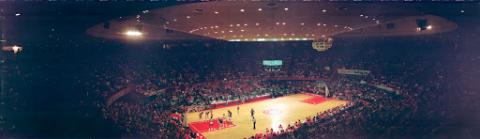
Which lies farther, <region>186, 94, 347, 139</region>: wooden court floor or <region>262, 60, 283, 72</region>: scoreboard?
<region>262, 60, 283, 72</region>: scoreboard

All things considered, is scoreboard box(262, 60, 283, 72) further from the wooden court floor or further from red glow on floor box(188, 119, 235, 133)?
red glow on floor box(188, 119, 235, 133)

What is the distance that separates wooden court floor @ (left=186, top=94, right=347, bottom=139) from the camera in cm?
1936

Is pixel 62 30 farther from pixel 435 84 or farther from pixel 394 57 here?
pixel 394 57

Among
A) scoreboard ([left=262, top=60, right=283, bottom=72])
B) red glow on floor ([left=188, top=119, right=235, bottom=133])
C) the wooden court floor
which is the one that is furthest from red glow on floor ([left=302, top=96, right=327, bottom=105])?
red glow on floor ([left=188, top=119, right=235, bottom=133])

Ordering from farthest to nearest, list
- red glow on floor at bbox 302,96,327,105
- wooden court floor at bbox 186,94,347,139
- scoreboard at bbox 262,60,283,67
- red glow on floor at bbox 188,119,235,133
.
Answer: scoreboard at bbox 262,60,283,67 < red glow on floor at bbox 302,96,327,105 < red glow on floor at bbox 188,119,235,133 < wooden court floor at bbox 186,94,347,139

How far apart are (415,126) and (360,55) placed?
2422cm

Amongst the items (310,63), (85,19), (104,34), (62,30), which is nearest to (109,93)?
(104,34)

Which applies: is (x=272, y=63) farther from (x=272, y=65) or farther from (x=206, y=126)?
(x=206, y=126)

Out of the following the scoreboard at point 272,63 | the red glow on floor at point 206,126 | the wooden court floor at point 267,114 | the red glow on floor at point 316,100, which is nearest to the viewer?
the wooden court floor at point 267,114

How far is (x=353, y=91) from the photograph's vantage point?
29.5 metres

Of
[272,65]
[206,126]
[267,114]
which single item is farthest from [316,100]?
[206,126]

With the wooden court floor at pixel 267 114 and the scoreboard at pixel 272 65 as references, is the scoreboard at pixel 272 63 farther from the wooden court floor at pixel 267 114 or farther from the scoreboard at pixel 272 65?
the wooden court floor at pixel 267 114

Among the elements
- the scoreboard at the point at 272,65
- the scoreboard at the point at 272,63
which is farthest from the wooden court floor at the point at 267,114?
the scoreboard at the point at 272,63

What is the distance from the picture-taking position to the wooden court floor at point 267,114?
19359mm
